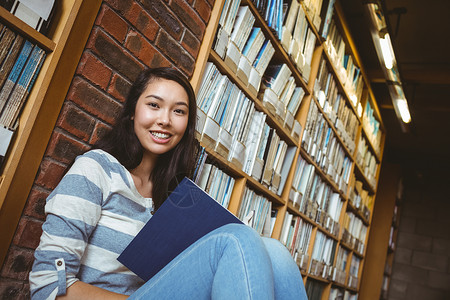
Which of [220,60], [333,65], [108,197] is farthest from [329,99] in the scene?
[108,197]

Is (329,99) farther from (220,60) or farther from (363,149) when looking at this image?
(220,60)

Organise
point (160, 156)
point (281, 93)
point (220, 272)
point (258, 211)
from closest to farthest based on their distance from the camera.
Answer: point (220, 272)
point (160, 156)
point (258, 211)
point (281, 93)

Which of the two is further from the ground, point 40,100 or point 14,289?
point 40,100

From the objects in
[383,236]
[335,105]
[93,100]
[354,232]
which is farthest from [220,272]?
[383,236]

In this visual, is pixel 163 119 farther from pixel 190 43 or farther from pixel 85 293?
pixel 85 293

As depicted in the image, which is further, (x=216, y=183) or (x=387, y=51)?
(x=387, y=51)

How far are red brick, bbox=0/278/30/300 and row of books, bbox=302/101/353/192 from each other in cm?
178

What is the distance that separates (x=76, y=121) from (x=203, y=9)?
724mm

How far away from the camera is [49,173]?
1.05 meters

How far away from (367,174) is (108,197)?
348cm

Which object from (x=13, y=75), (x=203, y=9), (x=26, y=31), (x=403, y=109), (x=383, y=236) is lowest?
(x=13, y=75)

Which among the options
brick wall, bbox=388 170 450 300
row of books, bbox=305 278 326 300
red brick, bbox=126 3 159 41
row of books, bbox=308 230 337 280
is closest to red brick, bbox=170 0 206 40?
red brick, bbox=126 3 159 41

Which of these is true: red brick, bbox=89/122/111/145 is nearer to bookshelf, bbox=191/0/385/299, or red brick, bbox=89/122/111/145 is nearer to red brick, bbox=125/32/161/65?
red brick, bbox=125/32/161/65

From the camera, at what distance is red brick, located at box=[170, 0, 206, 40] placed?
4.66ft
